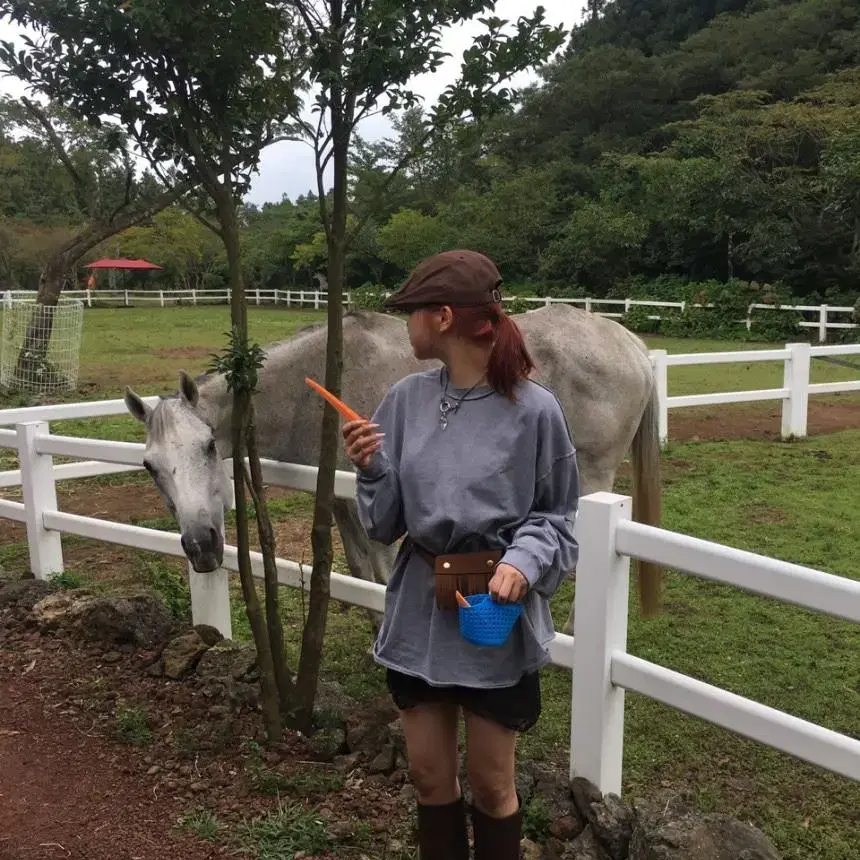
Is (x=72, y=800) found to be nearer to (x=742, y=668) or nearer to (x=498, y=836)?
(x=498, y=836)

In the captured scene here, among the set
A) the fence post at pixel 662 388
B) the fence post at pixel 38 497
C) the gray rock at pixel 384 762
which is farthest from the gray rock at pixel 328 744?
the fence post at pixel 662 388

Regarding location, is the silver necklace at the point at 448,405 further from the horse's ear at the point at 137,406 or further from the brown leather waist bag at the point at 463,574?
the horse's ear at the point at 137,406

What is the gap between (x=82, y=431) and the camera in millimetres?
9688

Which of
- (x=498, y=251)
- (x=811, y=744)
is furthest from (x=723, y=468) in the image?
(x=498, y=251)

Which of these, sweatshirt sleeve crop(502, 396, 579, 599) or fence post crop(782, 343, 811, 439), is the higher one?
sweatshirt sleeve crop(502, 396, 579, 599)

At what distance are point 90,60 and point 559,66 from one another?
5206 centimetres

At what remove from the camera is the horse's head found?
3.34 meters

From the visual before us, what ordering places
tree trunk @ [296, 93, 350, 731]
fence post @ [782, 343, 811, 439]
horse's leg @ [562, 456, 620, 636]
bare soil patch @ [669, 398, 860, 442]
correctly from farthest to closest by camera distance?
1. bare soil patch @ [669, 398, 860, 442]
2. fence post @ [782, 343, 811, 439]
3. horse's leg @ [562, 456, 620, 636]
4. tree trunk @ [296, 93, 350, 731]

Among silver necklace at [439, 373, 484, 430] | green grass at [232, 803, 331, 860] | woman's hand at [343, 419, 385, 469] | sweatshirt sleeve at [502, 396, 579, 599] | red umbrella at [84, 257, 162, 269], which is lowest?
green grass at [232, 803, 331, 860]

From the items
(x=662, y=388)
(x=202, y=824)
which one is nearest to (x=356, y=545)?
(x=202, y=824)

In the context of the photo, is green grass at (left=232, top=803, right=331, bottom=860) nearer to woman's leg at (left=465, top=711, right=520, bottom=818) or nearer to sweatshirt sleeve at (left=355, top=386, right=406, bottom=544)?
woman's leg at (left=465, top=711, right=520, bottom=818)

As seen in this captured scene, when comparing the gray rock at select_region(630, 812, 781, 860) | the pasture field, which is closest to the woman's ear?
the gray rock at select_region(630, 812, 781, 860)

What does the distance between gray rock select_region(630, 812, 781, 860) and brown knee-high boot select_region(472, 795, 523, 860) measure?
43cm

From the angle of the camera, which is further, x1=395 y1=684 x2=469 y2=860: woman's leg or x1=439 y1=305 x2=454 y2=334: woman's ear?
x1=395 y1=684 x2=469 y2=860: woman's leg
